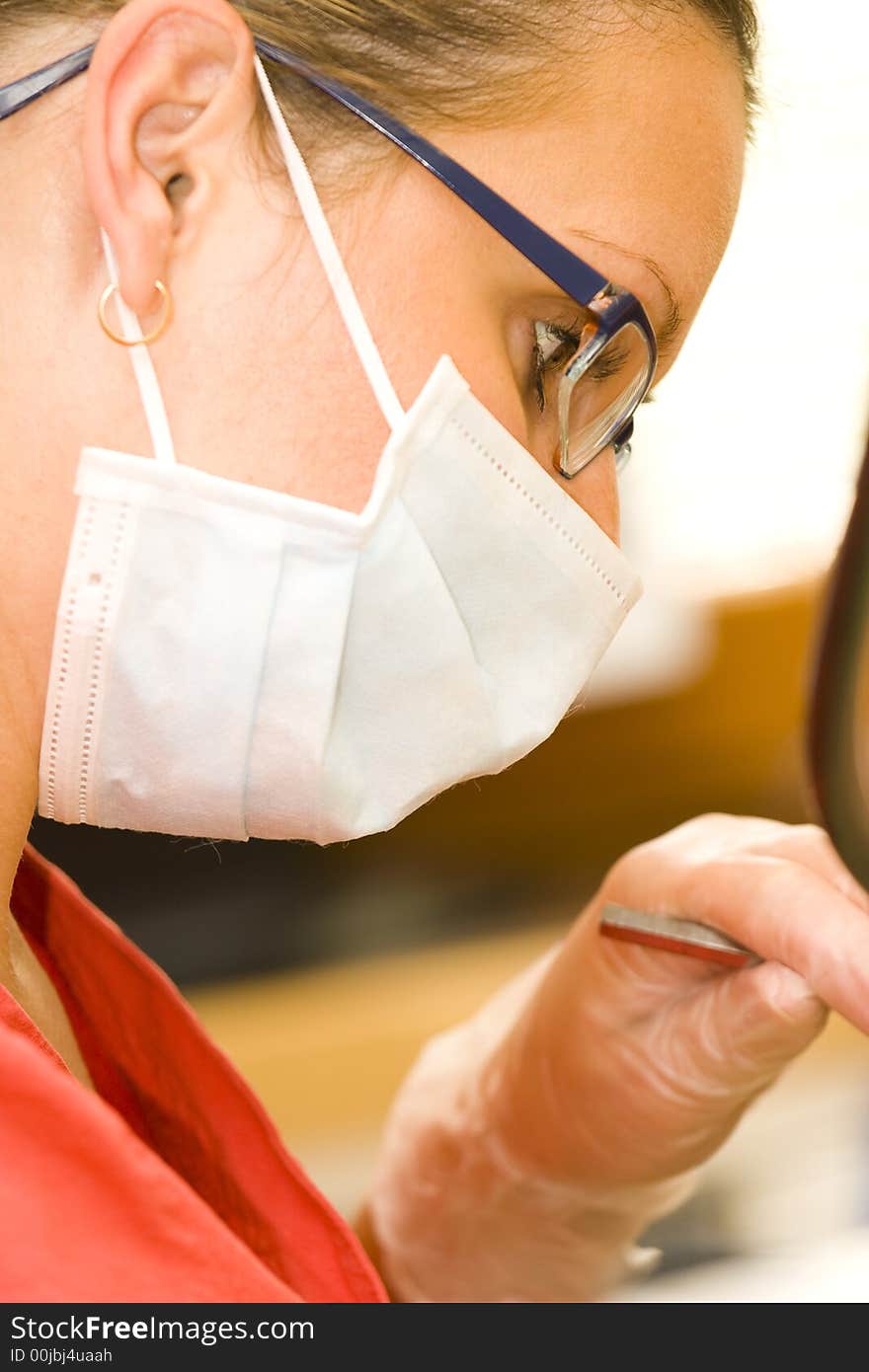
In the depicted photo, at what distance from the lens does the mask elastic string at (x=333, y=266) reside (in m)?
0.71

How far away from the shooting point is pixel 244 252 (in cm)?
72

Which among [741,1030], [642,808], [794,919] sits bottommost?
[642,808]

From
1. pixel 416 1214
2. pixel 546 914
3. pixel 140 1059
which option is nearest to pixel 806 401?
pixel 546 914

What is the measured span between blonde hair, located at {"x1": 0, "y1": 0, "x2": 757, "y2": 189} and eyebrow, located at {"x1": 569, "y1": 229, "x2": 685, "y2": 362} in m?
0.08

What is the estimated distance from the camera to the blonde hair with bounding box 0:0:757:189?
0.71m

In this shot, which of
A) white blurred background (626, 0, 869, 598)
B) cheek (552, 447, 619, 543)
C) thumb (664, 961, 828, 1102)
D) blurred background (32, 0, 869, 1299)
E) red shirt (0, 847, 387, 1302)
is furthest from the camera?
blurred background (32, 0, 869, 1299)

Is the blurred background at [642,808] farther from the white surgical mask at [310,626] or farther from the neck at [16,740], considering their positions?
the neck at [16,740]

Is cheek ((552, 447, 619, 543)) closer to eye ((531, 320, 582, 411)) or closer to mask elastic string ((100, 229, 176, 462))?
eye ((531, 320, 582, 411))

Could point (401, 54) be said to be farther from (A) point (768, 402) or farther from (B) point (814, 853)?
(A) point (768, 402)

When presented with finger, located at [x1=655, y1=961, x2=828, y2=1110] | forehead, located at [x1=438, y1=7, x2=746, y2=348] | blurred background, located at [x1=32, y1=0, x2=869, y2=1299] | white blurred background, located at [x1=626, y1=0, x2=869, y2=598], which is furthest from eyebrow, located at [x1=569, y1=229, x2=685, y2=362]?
blurred background, located at [x1=32, y1=0, x2=869, y2=1299]

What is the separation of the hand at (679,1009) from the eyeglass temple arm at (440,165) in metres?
0.47

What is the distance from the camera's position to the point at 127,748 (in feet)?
2.54

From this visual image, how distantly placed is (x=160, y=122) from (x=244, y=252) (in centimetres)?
8

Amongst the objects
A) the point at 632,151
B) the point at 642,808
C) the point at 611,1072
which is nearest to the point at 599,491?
the point at 632,151
